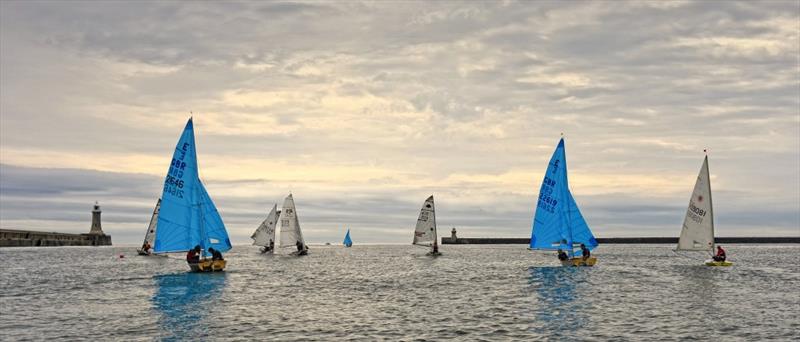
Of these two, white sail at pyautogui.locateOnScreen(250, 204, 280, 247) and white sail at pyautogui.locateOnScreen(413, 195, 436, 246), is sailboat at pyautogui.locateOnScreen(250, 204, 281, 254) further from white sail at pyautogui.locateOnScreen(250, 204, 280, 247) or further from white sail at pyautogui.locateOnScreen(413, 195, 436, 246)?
white sail at pyautogui.locateOnScreen(413, 195, 436, 246)

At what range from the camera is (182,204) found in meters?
59.0

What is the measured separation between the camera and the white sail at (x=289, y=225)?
10531 cm

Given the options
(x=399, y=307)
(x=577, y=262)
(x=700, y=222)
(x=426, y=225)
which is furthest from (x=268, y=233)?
(x=399, y=307)

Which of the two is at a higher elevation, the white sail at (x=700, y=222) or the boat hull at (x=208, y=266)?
the white sail at (x=700, y=222)

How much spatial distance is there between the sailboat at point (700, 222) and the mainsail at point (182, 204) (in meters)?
45.3

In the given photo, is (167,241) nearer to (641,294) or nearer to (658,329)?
(641,294)

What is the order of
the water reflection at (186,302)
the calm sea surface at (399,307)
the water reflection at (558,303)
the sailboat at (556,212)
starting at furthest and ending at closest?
the sailboat at (556,212), the water reflection at (558,303), the water reflection at (186,302), the calm sea surface at (399,307)

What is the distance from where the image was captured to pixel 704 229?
236ft

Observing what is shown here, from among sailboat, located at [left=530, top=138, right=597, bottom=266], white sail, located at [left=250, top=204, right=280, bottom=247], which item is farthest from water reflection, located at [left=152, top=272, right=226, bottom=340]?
white sail, located at [left=250, top=204, right=280, bottom=247]

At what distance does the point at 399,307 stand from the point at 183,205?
2506 centimetres

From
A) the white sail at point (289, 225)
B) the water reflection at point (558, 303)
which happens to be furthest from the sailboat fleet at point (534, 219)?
the white sail at point (289, 225)

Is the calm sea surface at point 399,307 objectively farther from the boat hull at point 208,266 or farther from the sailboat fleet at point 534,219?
the sailboat fleet at point 534,219

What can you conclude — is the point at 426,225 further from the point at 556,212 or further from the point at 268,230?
the point at 556,212

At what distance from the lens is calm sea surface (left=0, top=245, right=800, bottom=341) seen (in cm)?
3164
